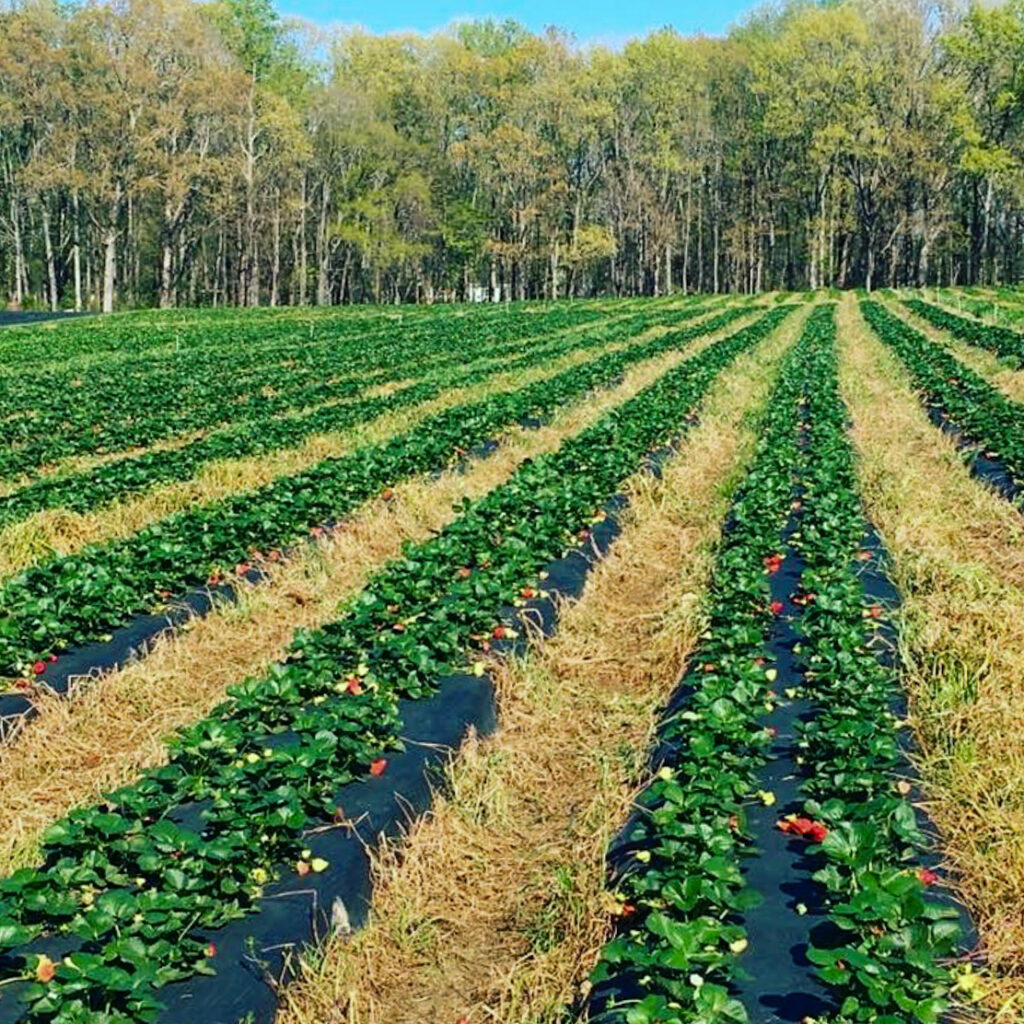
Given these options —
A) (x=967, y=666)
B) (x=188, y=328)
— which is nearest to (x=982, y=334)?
(x=967, y=666)

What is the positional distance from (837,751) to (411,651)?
227cm

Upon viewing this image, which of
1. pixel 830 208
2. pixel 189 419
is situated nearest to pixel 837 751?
pixel 189 419

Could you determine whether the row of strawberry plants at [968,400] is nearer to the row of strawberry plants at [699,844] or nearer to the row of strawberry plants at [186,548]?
the row of strawberry plants at [699,844]

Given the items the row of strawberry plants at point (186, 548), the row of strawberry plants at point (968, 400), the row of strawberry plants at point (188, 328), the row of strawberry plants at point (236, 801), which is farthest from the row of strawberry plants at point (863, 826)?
the row of strawberry plants at point (188, 328)

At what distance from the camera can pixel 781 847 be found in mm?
4242

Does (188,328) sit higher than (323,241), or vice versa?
(323,241)

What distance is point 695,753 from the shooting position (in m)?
4.61

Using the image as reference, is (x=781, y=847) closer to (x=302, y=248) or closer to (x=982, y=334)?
(x=982, y=334)

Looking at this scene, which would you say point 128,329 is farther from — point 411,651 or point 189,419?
point 411,651

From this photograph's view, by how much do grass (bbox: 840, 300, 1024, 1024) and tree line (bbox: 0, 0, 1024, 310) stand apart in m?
46.1

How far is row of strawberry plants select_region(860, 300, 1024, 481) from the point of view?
11.9 metres

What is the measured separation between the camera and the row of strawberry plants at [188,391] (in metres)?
14.3

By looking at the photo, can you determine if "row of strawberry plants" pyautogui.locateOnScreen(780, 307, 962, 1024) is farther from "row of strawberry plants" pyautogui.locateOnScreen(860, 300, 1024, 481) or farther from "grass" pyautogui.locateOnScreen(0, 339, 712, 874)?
"row of strawberry plants" pyautogui.locateOnScreen(860, 300, 1024, 481)

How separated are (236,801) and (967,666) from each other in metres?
4.02
